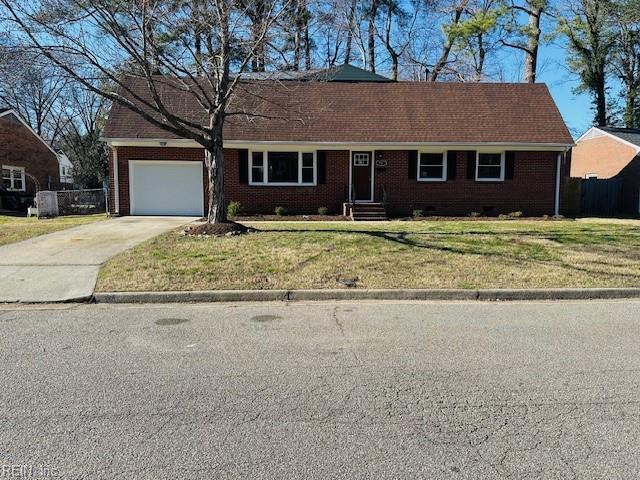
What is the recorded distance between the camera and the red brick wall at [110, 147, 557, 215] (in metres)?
19.2

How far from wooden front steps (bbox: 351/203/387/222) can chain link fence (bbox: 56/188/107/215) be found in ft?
41.5

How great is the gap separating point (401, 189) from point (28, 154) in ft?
78.7

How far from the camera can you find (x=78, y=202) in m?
23.0

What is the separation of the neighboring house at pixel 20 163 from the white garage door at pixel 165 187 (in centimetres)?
1075

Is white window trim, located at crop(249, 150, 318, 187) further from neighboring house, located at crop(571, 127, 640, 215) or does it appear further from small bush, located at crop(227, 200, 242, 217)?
neighboring house, located at crop(571, 127, 640, 215)

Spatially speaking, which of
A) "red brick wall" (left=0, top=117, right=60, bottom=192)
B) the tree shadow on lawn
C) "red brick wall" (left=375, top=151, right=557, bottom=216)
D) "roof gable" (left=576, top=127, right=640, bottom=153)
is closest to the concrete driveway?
the tree shadow on lawn

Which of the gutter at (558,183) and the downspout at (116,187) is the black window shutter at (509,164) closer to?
the gutter at (558,183)

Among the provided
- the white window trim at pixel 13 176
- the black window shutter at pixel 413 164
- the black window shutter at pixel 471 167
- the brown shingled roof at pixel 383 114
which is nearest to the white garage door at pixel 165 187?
the brown shingled roof at pixel 383 114

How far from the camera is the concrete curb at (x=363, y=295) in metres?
7.16

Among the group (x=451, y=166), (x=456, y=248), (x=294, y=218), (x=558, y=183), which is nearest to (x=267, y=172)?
(x=294, y=218)

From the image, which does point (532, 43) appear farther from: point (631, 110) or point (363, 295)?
point (363, 295)

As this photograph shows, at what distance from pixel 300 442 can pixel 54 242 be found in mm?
10415

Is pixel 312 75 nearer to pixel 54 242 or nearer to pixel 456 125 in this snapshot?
pixel 456 125

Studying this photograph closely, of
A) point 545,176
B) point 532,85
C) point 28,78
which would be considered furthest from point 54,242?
point 532,85
